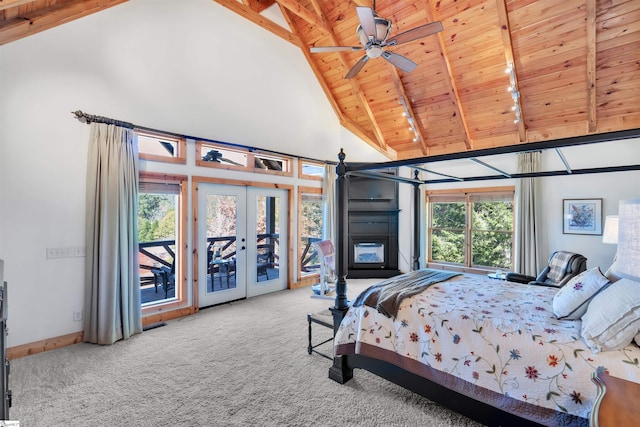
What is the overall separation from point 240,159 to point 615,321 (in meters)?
4.80

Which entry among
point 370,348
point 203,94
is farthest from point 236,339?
point 203,94

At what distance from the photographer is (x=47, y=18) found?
305 centimetres

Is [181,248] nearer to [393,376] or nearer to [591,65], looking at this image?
[393,376]

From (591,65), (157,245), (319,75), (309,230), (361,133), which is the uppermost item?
(319,75)

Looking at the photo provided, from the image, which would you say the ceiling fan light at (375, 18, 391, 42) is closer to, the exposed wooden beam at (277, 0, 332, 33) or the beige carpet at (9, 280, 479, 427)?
the exposed wooden beam at (277, 0, 332, 33)

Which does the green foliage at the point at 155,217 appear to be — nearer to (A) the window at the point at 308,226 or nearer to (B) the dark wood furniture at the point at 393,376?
(A) the window at the point at 308,226

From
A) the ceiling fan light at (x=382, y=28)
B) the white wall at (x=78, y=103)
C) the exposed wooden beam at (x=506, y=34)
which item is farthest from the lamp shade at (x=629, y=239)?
the white wall at (x=78, y=103)

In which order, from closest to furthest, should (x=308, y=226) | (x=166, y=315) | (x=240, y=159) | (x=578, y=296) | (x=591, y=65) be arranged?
1. (x=578, y=296)
2. (x=591, y=65)
3. (x=166, y=315)
4. (x=240, y=159)
5. (x=308, y=226)

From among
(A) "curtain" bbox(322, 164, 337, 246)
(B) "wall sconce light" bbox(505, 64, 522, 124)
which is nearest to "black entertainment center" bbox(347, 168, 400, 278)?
(A) "curtain" bbox(322, 164, 337, 246)

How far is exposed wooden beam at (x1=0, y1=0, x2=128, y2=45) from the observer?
2840mm

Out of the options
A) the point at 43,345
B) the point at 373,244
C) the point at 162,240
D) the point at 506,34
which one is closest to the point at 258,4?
the point at 506,34

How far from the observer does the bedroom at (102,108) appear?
3031 millimetres

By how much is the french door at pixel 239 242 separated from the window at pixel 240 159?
35 cm

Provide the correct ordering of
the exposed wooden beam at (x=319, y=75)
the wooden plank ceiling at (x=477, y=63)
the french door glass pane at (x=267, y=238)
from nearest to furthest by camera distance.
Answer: the wooden plank ceiling at (x=477, y=63) < the french door glass pane at (x=267, y=238) < the exposed wooden beam at (x=319, y=75)
